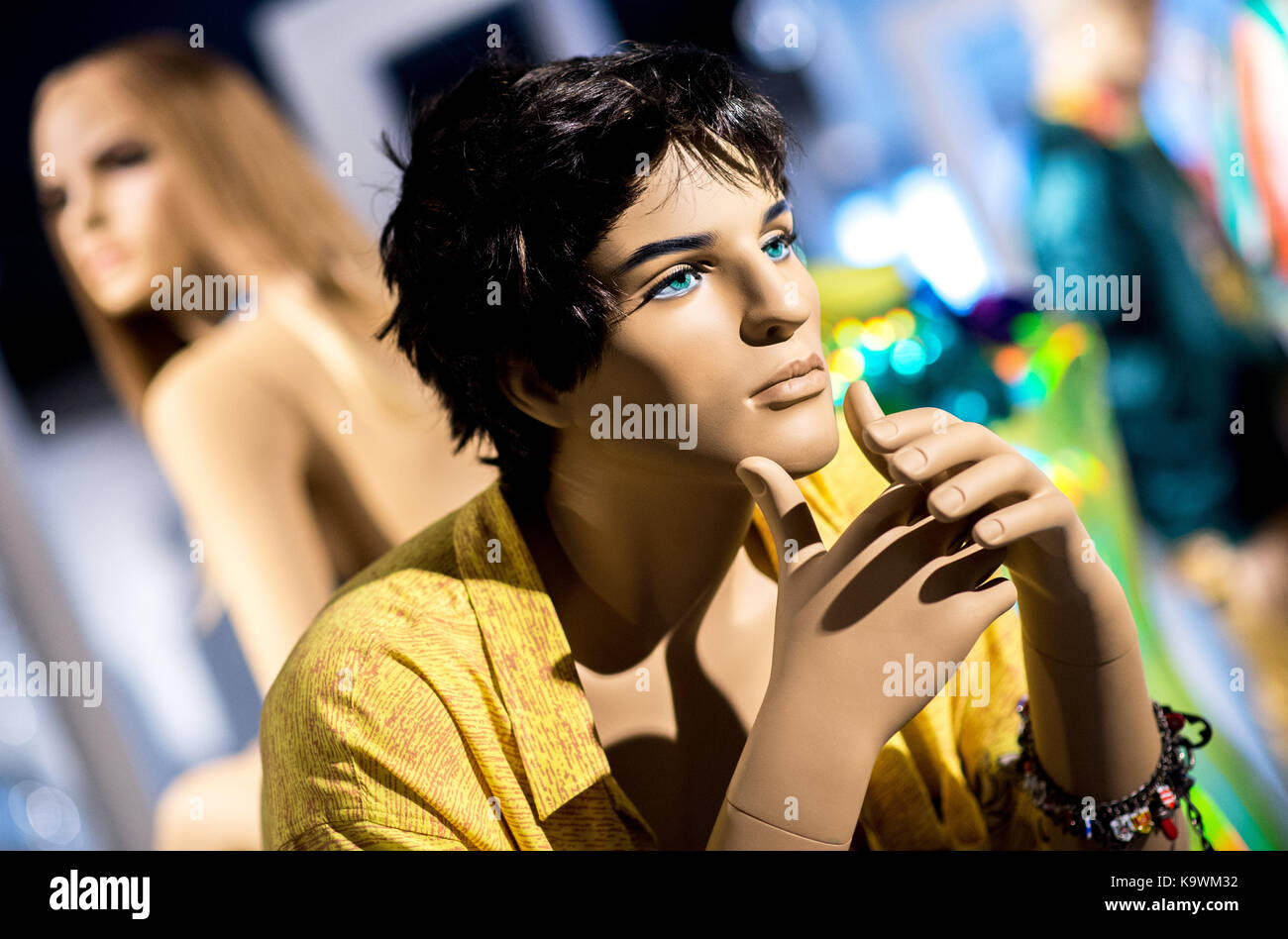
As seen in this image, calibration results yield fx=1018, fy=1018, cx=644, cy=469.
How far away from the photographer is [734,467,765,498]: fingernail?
32.0 inches

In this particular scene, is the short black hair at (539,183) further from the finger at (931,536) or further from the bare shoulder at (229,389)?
the bare shoulder at (229,389)

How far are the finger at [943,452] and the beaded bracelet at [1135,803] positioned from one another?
0.34 meters

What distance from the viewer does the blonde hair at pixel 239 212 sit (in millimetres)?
1936

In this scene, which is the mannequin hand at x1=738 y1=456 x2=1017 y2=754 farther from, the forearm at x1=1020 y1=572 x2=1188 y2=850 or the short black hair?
the short black hair

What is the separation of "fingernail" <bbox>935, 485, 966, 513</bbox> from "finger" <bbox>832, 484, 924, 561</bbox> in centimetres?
5

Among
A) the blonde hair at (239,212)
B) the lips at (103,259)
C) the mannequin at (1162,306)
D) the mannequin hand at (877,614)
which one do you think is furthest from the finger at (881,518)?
the lips at (103,259)

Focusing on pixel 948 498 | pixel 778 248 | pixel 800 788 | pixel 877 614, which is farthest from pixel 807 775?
pixel 778 248

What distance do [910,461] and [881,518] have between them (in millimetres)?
73

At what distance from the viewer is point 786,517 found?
795mm

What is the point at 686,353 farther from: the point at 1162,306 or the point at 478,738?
the point at 1162,306

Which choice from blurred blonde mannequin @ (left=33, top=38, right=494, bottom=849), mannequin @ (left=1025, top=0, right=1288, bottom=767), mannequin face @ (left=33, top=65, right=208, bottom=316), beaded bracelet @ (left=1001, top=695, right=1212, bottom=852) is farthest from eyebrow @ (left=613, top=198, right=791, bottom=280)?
mannequin @ (left=1025, top=0, right=1288, bottom=767)

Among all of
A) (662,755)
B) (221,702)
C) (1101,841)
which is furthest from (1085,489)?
(221,702)

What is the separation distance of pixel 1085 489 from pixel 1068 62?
1193mm

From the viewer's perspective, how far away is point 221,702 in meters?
2.13
